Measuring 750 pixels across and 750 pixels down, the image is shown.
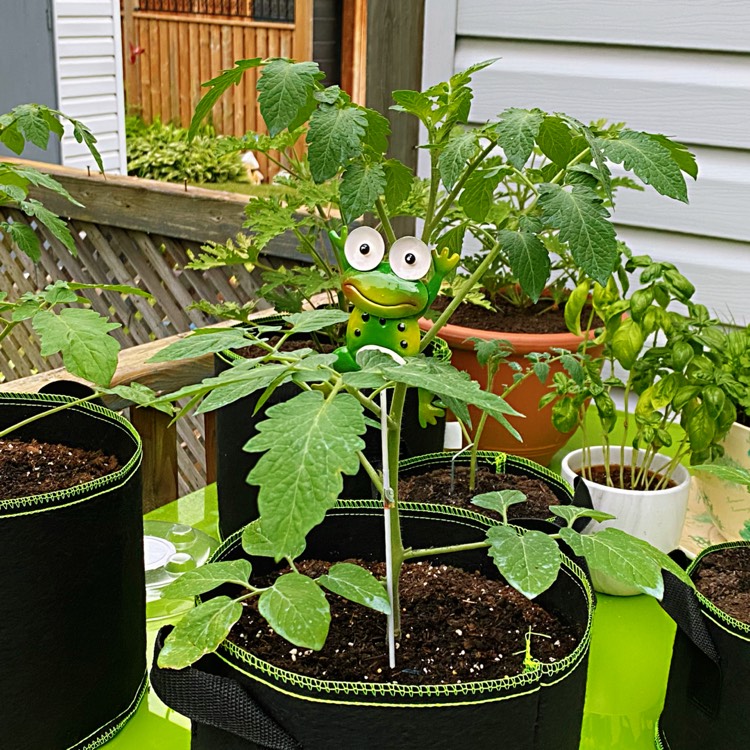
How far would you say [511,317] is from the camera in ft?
4.52

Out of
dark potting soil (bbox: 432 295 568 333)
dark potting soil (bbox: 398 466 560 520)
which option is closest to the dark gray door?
dark potting soil (bbox: 432 295 568 333)

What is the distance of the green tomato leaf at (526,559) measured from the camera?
21.8 inches

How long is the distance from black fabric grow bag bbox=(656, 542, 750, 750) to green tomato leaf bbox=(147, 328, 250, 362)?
16.0 inches

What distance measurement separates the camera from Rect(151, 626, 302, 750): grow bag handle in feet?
1.88

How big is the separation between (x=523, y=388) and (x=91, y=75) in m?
4.05

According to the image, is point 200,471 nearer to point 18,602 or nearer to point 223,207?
point 223,207

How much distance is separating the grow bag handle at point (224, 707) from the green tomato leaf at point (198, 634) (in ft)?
0.05

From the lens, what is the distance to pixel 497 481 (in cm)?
→ 97

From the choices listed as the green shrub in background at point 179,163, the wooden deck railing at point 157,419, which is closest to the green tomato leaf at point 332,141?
the wooden deck railing at point 157,419

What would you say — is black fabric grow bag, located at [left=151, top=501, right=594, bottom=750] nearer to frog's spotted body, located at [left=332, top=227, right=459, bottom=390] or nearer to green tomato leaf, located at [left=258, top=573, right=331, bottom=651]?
green tomato leaf, located at [left=258, top=573, right=331, bottom=651]

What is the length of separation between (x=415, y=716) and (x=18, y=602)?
323 mm

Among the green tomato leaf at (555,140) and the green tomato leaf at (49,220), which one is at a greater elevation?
the green tomato leaf at (555,140)

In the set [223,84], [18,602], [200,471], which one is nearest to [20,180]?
[223,84]

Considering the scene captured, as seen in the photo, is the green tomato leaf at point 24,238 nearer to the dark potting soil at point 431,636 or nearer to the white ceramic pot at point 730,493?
the dark potting soil at point 431,636
